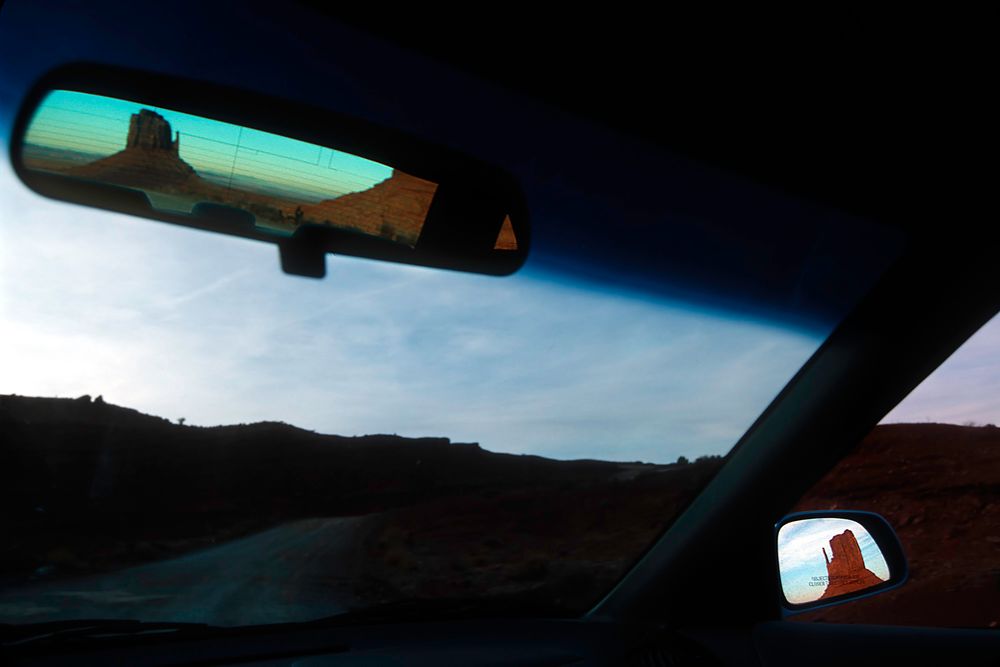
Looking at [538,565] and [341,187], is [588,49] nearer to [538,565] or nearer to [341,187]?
[341,187]

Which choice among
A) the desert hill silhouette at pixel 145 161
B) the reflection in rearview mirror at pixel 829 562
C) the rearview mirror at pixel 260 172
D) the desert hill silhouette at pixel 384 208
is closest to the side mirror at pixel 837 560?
the reflection in rearview mirror at pixel 829 562

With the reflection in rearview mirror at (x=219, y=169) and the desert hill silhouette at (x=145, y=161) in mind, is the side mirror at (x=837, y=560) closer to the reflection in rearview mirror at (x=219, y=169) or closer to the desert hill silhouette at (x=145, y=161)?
the reflection in rearview mirror at (x=219, y=169)

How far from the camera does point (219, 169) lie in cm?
254

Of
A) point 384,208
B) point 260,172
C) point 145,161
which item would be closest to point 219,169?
point 260,172

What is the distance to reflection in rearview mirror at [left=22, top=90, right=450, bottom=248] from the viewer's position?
2277 mm

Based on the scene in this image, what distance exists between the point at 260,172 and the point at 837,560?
335cm

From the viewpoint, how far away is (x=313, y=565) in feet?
10.5

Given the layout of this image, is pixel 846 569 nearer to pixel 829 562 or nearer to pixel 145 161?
pixel 829 562

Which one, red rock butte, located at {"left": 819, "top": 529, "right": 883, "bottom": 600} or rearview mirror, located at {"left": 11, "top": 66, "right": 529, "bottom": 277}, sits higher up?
rearview mirror, located at {"left": 11, "top": 66, "right": 529, "bottom": 277}

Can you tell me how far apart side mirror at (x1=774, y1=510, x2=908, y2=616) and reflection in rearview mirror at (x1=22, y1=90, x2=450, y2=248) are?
2.46 metres

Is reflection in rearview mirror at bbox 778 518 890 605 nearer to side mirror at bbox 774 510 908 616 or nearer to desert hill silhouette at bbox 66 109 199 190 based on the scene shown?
side mirror at bbox 774 510 908 616

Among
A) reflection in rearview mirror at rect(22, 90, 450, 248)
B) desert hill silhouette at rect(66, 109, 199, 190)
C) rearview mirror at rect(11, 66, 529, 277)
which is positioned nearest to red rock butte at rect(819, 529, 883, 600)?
rearview mirror at rect(11, 66, 529, 277)

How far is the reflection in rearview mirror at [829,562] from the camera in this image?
3373 mm

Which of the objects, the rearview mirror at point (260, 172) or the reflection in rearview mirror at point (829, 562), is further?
the reflection in rearview mirror at point (829, 562)
